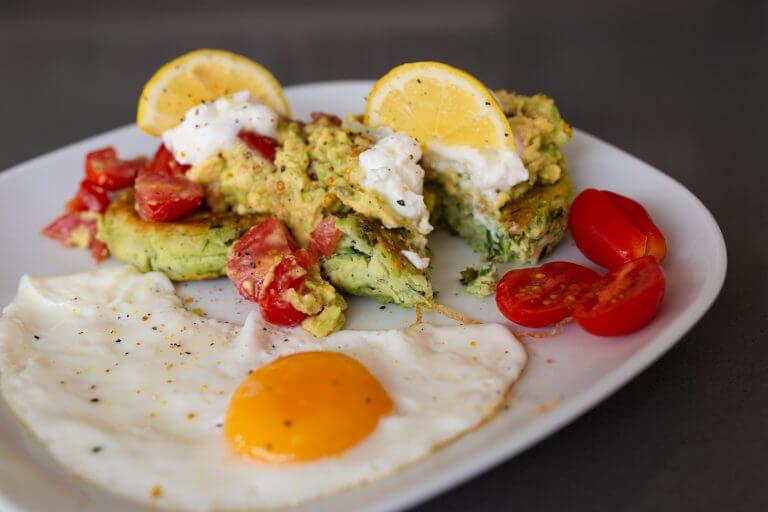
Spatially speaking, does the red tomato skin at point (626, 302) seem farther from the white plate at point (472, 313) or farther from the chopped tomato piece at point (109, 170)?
the chopped tomato piece at point (109, 170)

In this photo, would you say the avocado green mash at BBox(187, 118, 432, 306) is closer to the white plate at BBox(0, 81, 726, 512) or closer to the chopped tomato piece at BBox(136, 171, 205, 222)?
the chopped tomato piece at BBox(136, 171, 205, 222)

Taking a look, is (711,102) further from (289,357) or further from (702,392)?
(289,357)

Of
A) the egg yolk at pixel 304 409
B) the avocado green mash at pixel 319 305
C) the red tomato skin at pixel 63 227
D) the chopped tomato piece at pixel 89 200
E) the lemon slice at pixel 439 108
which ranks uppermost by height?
the lemon slice at pixel 439 108

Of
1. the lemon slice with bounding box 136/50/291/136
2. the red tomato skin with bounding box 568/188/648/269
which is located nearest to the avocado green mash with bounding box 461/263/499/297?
the red tomato skin with bounding box 568/188/648/269

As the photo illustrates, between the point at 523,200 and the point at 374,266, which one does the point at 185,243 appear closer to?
the point at 374,266

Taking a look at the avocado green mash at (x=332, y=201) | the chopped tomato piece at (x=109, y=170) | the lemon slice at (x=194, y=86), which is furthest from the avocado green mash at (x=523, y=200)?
the chopped tomato piece at (x=109, y=170)

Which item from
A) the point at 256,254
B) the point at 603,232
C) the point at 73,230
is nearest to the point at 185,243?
the point at 256,254

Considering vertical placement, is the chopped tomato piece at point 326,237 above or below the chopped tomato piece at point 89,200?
above
